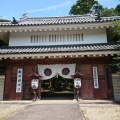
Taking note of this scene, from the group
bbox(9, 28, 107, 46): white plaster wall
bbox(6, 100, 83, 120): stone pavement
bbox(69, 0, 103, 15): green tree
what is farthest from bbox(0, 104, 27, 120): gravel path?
bbox(69, 0, 103, 15): green tree

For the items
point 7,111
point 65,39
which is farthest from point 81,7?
point 7,111

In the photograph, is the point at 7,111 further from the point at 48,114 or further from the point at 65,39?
the point at 65,39

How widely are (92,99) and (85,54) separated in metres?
3.11

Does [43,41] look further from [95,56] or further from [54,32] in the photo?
[95,56]

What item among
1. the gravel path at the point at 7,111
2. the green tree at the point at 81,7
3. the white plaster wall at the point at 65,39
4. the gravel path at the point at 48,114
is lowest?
the gravel path at the point at 7,111

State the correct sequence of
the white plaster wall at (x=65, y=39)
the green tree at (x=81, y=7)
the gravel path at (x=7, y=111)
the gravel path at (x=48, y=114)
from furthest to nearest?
the green tree at (x=81, y=7) < the white plaster wall at (x=65, y=39) < the gravel path at (x=7, y=111) < the gravel path at (x=48, y=114)

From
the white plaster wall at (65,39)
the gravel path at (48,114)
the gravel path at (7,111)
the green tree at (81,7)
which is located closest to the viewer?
the gravel path at (48,114)

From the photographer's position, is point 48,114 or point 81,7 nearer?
point 48,114

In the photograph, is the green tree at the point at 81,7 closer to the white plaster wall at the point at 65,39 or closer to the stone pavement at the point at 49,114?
the white plaster wall at the point at 65,39

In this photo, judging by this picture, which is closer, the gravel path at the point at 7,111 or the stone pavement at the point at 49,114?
the stone pavement at the point at 49,114

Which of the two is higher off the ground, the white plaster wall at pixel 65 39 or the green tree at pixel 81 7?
the green tree at pixel 81 7

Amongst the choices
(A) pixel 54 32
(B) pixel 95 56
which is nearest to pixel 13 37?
(A) pixel 54 32

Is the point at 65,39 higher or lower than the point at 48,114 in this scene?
higher

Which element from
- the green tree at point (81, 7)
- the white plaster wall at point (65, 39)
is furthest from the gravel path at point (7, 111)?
the green tree at point (81, 7)
